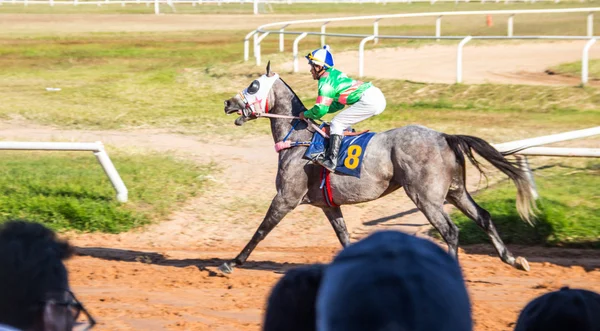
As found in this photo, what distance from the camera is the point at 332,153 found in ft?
22.9

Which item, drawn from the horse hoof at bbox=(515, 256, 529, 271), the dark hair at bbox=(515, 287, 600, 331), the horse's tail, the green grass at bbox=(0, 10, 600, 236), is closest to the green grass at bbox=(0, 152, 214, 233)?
the green grass at bbox=(0, 10, 600, 236)

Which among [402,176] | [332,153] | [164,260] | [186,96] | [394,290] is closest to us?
[394,290]

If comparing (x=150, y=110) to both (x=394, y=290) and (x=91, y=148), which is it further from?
(x=394, y=290)

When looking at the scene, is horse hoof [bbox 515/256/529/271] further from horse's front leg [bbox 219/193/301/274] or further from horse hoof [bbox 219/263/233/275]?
horse hoof [bbox 219/263/233/275]

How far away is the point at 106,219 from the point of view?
8758mm

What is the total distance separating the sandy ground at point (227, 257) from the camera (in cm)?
604

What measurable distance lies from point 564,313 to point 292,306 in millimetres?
545

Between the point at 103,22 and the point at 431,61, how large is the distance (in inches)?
875

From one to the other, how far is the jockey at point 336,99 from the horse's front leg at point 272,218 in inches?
17.5

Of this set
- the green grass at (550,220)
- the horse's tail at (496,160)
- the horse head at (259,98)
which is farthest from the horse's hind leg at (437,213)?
the horse head at (259,98)

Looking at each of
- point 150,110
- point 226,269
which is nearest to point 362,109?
point 226,269

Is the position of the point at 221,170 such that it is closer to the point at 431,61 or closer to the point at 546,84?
the point at 546,84

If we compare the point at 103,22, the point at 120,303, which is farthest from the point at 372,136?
the point at 103,22

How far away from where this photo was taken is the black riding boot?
6984 mm
